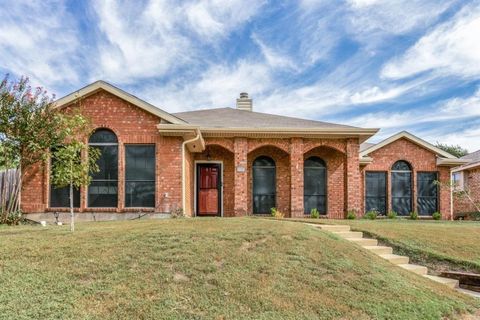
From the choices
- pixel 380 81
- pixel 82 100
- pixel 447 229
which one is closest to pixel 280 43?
pixel 380 81

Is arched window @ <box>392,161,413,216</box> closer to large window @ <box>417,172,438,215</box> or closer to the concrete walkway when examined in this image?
large window @ <box>417,172,438,215</box>

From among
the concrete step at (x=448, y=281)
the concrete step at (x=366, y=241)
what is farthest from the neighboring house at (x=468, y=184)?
the concrete step at (x=448, y=281)

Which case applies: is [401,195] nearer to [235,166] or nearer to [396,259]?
[235,166]

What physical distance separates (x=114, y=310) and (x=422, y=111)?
21898 millimetres

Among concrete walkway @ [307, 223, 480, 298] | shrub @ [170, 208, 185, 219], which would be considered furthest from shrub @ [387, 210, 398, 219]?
shrub @ [170, 208, 185, 219]

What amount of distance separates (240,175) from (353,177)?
4576 millimetres

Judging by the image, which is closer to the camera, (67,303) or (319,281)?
(67,303)

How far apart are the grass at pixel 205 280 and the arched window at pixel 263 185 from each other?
7.72 metres

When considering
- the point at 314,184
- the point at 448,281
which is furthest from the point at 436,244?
the point at 314,184

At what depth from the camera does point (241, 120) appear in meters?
15.1

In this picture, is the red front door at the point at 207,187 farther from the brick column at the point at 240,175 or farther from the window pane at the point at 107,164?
the window pane at the point at 107,164

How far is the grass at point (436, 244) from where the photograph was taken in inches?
311

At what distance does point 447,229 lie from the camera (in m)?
10.8

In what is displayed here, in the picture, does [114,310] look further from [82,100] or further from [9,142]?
[82,100]
